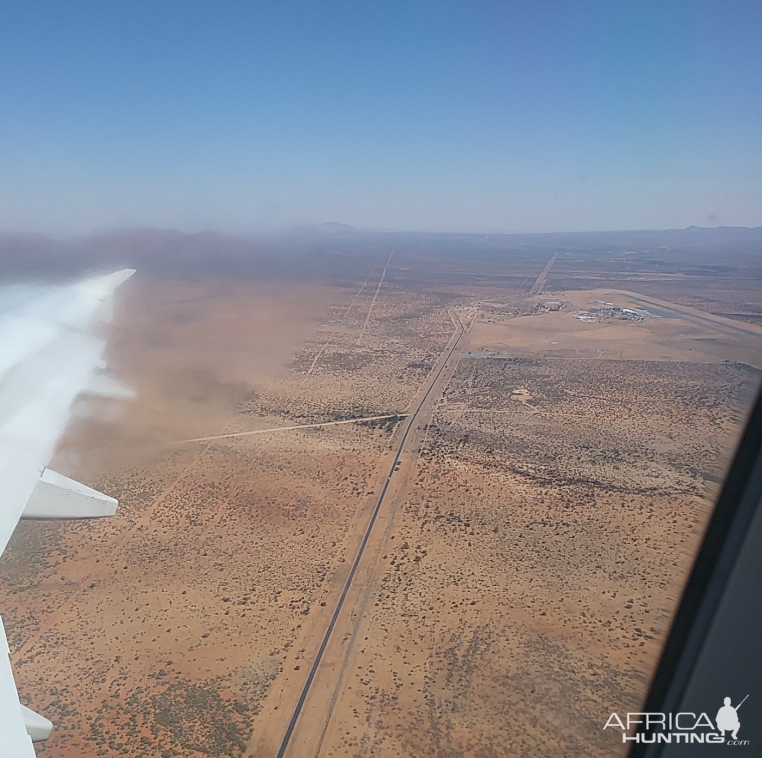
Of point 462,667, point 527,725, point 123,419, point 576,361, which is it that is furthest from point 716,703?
point 576,361

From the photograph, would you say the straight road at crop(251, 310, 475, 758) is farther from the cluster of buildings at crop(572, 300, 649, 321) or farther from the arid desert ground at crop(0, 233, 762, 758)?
→ the cluster of buildings at crop(572, 300, 649, 321)

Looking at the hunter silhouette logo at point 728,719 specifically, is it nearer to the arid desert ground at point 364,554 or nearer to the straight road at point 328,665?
the arid desert ground at point 364,554

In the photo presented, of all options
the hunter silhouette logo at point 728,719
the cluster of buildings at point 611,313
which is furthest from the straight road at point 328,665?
the cluster of buildings at point 611,313

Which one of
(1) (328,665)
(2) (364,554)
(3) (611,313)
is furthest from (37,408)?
(3) (611,313)

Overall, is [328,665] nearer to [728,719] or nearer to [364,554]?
[364,554]

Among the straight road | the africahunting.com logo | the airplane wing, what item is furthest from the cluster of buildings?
the africahunting.com logo

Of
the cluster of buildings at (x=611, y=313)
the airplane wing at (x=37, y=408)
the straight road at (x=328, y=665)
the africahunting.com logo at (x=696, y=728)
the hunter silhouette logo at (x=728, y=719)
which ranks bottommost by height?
the straight road at (x=328, y=665)

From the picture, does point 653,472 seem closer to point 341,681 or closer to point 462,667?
point 462,667
